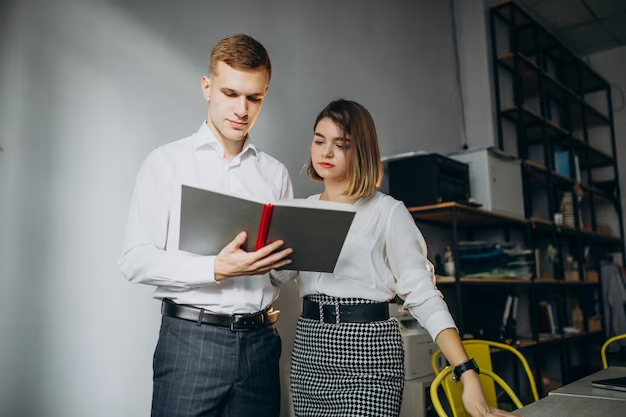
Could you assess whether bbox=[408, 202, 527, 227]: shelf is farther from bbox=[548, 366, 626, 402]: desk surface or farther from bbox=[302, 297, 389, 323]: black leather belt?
bbox=[302, 297, 389, 323]: black leather belt

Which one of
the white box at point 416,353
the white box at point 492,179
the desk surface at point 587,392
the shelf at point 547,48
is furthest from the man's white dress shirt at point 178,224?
the shelf at point 547,48

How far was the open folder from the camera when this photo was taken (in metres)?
1.21

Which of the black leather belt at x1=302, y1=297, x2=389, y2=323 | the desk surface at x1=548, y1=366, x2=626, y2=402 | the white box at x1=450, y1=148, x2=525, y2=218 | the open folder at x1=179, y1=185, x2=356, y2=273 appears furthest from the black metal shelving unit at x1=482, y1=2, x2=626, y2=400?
the open folder at x1=179, y1=185, x2=356, y2=273

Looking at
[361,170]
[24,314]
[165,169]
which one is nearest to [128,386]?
[24,314]

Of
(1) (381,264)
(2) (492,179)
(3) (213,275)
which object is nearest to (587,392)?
(1) (381,264)

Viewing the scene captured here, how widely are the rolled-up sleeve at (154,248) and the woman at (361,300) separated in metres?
0.36

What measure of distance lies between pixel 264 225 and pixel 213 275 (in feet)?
0.69

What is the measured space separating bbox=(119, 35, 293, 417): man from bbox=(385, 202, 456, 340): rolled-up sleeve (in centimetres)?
37

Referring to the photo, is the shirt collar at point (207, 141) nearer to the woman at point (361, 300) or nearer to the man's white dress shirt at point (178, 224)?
the man's white dress shirt at point (178, 224)

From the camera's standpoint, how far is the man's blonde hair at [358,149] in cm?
159

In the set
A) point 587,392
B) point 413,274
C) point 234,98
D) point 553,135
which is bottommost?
point 587,392

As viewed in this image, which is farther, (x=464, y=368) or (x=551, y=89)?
(x=551, y=89)

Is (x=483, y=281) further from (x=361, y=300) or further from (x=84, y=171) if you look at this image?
(x=84, y=171)

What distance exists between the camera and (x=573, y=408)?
1.41 metres
